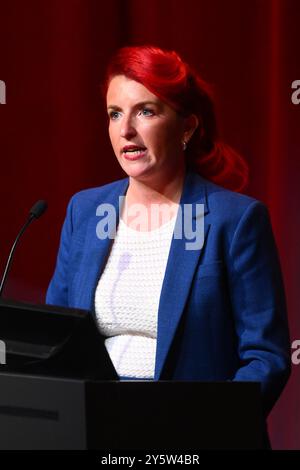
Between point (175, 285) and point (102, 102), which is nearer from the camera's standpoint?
point (175, 285)

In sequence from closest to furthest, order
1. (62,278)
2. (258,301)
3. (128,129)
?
(258,301), (128,129), (62,278)

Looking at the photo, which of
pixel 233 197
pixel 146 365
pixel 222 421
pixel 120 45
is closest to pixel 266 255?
pixel 233 197

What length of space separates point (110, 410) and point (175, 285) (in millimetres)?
653

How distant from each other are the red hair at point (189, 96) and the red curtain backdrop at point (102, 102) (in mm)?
417

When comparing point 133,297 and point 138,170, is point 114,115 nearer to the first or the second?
point 138,170

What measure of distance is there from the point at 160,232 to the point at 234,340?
280 mm

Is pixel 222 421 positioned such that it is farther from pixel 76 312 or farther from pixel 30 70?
pixel 30 70

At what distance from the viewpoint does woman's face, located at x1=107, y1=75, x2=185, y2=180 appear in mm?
1807

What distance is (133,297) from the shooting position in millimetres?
1781

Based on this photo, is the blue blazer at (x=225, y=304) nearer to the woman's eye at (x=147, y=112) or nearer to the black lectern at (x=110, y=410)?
the woman's eye at (x=147, y=112)

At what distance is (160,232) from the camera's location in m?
1.86

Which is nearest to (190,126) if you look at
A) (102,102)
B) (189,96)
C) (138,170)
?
(189,96)

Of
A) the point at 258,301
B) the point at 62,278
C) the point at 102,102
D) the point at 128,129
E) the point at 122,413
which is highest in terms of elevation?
the point at 102,102

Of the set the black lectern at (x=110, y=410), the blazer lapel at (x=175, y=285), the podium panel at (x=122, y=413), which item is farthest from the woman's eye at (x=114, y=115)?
the podium panel at (x=122, y=413)
